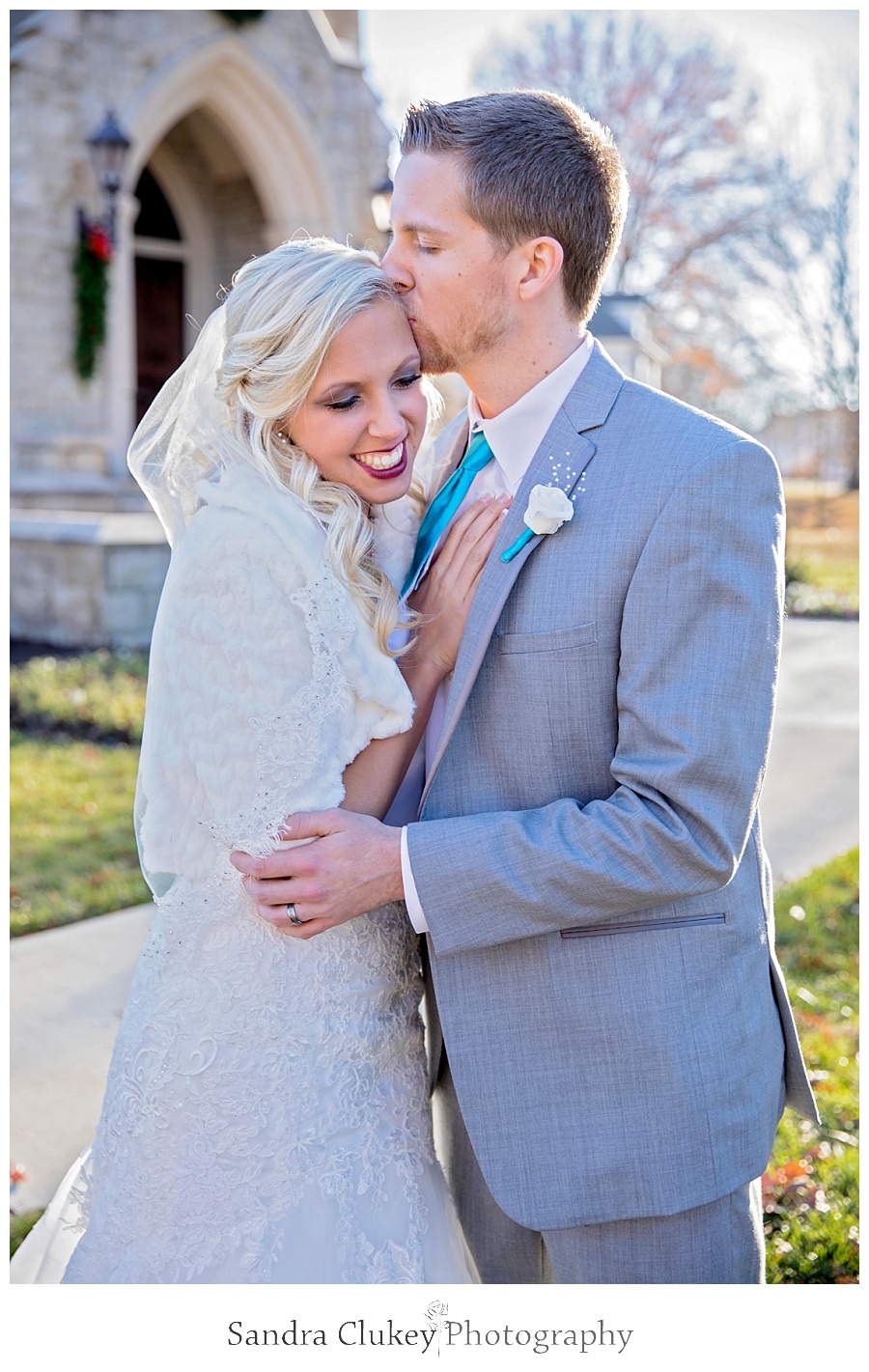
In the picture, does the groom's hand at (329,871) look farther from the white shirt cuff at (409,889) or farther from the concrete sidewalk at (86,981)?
the concrete sidewalk at (86,981)

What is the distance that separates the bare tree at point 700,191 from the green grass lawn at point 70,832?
21.0m

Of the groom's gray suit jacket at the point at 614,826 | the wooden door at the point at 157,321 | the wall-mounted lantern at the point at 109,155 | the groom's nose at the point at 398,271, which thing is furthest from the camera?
the wooden door at the point at 157,321

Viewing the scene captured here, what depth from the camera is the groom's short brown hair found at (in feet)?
7.04

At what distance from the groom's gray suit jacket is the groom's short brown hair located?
292 mm

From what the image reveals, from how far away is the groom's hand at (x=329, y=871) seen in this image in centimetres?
198

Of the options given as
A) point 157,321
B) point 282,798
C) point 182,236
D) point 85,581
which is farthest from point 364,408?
point 182,236

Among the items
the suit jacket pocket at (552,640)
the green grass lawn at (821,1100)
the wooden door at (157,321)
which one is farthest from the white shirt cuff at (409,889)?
the wooden door at (157,321)

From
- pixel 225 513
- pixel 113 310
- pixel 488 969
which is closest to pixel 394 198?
pixel 225 513

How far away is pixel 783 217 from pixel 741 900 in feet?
86.4

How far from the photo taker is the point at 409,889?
1.98m

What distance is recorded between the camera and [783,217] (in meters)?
25.3

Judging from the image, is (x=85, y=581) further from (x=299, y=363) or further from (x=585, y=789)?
(x=585, y=789)

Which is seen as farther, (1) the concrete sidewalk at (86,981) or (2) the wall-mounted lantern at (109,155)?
(2) the wall-mounted lantern at (109,155)

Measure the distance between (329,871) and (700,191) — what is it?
28.0 metres
